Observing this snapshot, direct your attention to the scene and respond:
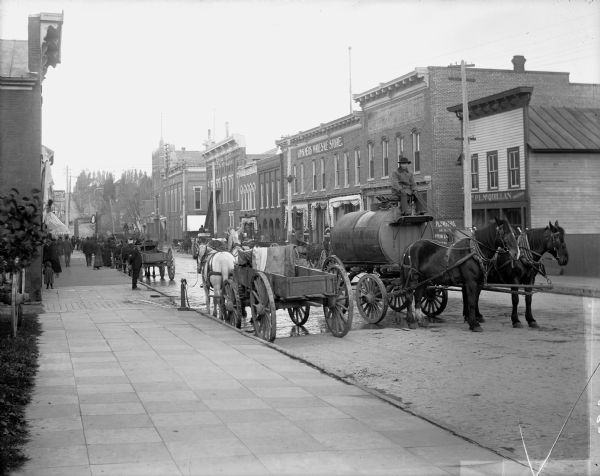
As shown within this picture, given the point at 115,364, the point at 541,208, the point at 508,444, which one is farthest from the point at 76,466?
the point at 541,208

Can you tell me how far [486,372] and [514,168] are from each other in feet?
71.6

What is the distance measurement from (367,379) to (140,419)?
3.67 meters

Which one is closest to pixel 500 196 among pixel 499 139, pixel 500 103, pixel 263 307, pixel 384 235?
pixel 499 139

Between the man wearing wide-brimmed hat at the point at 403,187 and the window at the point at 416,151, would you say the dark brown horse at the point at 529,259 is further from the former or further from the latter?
the window at the point at 416,151

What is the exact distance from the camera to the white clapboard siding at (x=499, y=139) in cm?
3034

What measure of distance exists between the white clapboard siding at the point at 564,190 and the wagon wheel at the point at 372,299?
15255mm

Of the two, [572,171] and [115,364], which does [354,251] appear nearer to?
[115,364]

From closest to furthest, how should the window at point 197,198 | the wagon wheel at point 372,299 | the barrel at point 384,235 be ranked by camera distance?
the wagon wheel at point 372,299
the barrel at point 384,235
the window at point 197,198

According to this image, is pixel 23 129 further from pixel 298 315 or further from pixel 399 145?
pixel 399 145

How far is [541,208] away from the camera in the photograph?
29.3m

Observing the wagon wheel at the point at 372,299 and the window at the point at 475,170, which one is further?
the window at the point at 475,170

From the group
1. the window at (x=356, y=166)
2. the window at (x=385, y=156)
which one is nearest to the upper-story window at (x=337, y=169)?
the window at (x=356, y=166)

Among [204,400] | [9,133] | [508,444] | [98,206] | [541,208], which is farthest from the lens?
[98,206]

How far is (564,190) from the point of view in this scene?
29.5 metres
